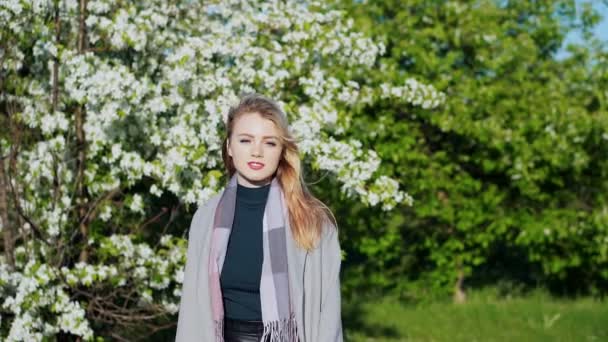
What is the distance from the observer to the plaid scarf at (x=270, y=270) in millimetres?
3242

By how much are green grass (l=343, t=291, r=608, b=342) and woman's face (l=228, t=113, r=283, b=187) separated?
581cm

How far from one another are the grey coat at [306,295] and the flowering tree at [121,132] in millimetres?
2146

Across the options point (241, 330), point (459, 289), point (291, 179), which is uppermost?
point (291, 179)

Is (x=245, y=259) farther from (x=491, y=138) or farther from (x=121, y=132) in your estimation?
(x=491, y=138)

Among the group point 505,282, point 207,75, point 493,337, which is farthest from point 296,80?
point 505,282

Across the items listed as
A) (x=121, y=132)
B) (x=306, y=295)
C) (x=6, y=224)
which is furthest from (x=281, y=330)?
(x=6, y=224)

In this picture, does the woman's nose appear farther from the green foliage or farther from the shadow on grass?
the green foliage

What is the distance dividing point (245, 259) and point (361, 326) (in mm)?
6643

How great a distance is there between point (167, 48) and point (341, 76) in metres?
1.80

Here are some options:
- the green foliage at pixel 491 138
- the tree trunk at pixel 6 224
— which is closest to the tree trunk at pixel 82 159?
the tree trunk at pixel 6 224

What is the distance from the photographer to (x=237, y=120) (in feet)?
11.6

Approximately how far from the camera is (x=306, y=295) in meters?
3.27

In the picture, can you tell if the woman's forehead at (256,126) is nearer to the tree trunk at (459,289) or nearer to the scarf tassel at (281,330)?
the scarf tassel at (281,330)

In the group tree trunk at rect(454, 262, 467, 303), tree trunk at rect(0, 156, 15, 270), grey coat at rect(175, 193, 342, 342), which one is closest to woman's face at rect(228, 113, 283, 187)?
grey coat at rect(175, 193, 342, 342)
